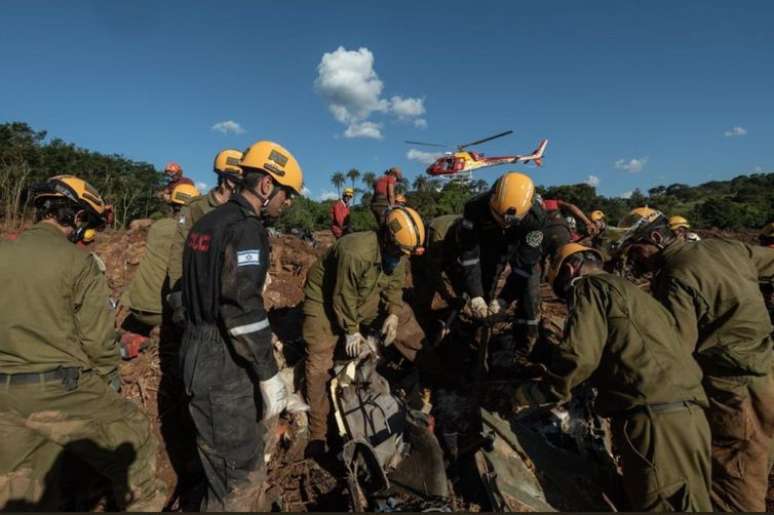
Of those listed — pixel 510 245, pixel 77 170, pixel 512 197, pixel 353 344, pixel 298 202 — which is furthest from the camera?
pixel 298 202

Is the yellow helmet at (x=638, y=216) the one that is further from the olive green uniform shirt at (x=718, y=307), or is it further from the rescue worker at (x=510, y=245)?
the rescue worker at (x=510, y=245)

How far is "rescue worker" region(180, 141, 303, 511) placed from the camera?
95.2 inches

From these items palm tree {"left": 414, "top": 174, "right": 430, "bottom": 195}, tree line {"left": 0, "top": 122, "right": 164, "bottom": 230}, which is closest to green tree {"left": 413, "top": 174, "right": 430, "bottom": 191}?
palm tree {"left": 414, "top": 174, "right": 430, "bottom": 195}

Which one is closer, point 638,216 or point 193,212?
point 638,216

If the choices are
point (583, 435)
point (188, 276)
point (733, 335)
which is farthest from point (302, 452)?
point (733, 335)

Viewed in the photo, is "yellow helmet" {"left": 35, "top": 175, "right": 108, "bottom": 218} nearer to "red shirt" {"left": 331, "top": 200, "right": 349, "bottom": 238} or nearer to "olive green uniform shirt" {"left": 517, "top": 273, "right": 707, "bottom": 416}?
"olive green uniform shirt" {"left": 517, "top": 273, "right": 707, "bottom": 416}

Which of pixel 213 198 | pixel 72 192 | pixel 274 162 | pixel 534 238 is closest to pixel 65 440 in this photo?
pixel 72 192

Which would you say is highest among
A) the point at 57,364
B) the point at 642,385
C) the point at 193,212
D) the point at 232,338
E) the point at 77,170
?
the point at 77,170

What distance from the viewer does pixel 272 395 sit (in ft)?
8.41

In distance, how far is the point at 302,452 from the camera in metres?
4.02

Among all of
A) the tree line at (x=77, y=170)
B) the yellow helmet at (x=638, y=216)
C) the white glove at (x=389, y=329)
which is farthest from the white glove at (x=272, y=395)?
the tree line at (x=77, y=170)

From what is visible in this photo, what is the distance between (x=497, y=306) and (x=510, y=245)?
80 cm

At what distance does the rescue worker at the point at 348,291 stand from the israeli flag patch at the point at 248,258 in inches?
59.3

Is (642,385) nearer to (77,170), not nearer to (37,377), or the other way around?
(37,377)
